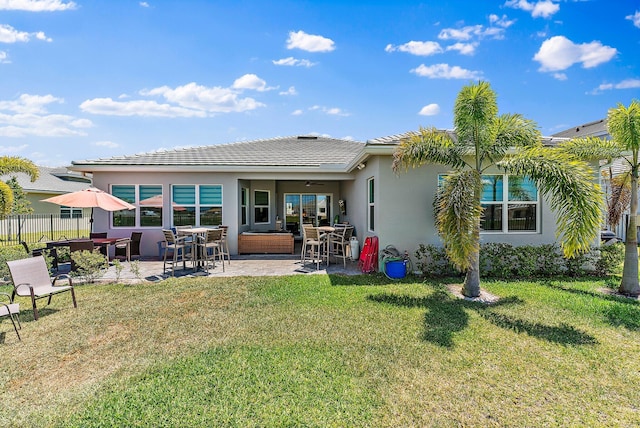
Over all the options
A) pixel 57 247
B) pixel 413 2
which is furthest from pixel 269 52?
pixel 57 247

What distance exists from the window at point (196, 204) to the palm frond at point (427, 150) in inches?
304

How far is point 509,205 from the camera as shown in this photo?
9.27 m

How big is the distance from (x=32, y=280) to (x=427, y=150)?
27.1ft

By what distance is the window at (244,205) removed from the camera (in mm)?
13477

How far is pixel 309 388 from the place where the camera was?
11.4 ft

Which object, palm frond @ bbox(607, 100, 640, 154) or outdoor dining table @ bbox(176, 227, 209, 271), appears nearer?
palm frond @ bbox(607, 100, 640, 154)

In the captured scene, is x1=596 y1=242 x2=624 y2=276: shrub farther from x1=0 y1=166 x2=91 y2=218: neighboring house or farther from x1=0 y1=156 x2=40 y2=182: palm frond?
x1=0 y1=166 x2=91 y2=218: neighboring house

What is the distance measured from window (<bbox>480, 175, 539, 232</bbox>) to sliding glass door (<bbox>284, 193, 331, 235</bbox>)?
9372mm

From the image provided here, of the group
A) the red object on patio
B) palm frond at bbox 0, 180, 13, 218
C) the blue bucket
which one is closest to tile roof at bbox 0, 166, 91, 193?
palm frond at bbox 0, 180, 13, 218

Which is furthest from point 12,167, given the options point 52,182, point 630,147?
point 630,147

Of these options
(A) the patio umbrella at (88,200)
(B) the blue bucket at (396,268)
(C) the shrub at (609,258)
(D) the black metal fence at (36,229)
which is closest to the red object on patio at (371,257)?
(B) the blue bucket at (396,268)

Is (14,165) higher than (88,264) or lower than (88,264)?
higher

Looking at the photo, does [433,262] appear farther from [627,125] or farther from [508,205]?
[627,125]

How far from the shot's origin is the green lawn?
3.10 m
